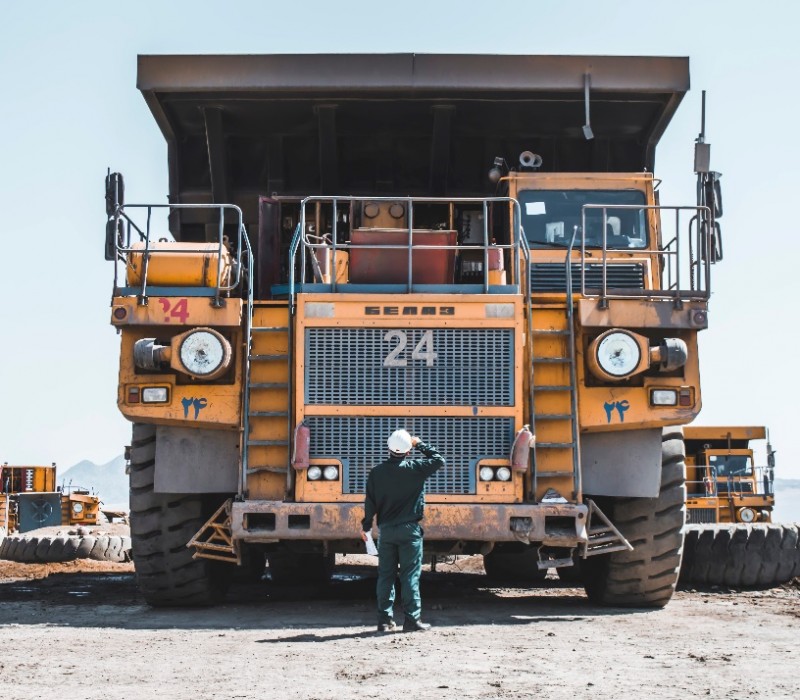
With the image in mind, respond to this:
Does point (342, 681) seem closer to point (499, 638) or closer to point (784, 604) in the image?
point (499, 638)

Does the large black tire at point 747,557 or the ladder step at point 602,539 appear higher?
the ladder step at point 602,539

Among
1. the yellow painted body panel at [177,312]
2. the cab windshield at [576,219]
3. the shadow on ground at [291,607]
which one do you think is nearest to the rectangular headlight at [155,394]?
the yellow painted body panel at [177,312]

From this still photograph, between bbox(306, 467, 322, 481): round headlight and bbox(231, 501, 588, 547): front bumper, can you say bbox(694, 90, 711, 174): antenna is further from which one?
bbox(306, 467, 322, 481): round headlight

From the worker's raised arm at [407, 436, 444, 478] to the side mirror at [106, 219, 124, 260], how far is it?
2.66 meters

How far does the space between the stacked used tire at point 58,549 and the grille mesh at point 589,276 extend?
30.9 ft

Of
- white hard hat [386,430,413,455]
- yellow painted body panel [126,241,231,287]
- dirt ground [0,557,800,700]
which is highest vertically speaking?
yellow painted body panel [126,241,231,287]

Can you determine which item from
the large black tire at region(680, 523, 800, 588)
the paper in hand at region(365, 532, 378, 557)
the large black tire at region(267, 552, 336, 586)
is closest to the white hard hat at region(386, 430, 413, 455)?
the paper in hand at region(365, 532, 378, 557)

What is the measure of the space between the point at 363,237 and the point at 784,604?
179 inches

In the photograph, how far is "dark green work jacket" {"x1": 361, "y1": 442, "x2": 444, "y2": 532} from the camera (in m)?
8.76

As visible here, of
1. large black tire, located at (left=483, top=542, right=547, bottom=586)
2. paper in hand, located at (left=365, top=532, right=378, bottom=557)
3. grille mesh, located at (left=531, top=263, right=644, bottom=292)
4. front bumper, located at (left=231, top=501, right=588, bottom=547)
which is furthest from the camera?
large black tire, located at (left=483, top=542, right=547, bottom=586)

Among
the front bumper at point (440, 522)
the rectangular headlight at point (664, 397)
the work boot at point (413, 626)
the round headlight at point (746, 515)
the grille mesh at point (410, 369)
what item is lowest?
the work boot at point (413, 626)

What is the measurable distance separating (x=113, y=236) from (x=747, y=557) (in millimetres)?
6492

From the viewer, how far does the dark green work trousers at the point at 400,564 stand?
8.62m

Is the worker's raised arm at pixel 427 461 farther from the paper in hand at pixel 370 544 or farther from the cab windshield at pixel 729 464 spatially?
the cab windshield at pixel 729 464
